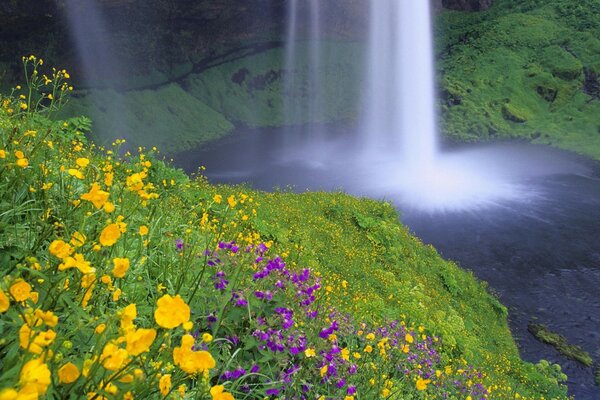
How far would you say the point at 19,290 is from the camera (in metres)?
1.47

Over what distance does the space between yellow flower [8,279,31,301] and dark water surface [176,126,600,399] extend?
1815 cm

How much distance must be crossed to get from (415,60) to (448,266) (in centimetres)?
6130

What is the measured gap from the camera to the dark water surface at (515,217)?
65.3ft

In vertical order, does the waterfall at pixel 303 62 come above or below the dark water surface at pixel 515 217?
above

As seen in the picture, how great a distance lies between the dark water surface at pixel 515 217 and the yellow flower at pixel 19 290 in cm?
1815

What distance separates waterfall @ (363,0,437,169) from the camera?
60.2m

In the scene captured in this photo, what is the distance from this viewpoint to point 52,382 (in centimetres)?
157

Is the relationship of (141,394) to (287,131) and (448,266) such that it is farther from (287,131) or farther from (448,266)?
(287,131)

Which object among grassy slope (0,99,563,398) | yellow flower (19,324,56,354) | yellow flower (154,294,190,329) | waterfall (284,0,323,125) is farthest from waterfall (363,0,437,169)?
yellow flower (19,324,56,354)

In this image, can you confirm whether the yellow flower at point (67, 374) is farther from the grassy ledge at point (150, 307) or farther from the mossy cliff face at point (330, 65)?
the mossy cliff face at point (330, 65)

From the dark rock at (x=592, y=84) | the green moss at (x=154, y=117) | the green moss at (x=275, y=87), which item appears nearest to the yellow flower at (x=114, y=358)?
the green moss at (x=154, y=117)

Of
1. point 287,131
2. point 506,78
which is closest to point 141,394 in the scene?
point 287,131

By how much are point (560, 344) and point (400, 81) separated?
5801 cm

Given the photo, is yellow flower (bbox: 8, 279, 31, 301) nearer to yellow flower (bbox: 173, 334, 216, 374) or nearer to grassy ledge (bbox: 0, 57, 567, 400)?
grassy ledge (bbox: 0, 57, 567, 400)
